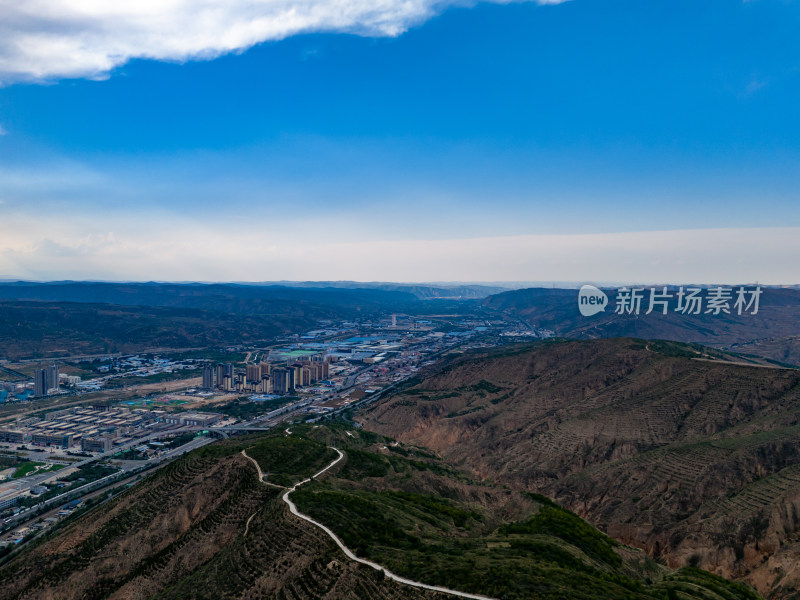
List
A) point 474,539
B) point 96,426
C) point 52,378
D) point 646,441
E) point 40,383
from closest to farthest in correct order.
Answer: point 474,539 → point 646,441 → point 96,426 → point 40,383 → point 52,378

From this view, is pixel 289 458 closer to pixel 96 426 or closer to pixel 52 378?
pixel 96 426

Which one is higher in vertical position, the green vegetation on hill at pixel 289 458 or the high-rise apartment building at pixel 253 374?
the green vegetation on hill at pixel 289 458

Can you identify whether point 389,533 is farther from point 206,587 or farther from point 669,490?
point 669,490

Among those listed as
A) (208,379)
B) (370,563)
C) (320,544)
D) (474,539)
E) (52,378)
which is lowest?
(208,379)

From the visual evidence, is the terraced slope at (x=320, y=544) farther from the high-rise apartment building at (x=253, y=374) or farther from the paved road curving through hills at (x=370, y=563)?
the high-rise apartment building at (x=253, y=374)

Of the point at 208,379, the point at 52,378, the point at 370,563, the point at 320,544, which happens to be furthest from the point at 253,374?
the point at 370,563

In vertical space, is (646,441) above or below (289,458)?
below

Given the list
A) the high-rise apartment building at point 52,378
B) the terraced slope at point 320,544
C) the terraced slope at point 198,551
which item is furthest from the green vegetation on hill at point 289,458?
the high-rise apartment building at point 52,378

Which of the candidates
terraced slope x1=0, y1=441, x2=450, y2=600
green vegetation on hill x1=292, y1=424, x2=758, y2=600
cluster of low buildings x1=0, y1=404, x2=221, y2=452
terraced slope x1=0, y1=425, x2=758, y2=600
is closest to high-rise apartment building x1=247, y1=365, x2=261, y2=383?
cluster of low buildings x1=0, y1=404, x2=221, y2=452

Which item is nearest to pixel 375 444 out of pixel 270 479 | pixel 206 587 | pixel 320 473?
pixel 320 473
